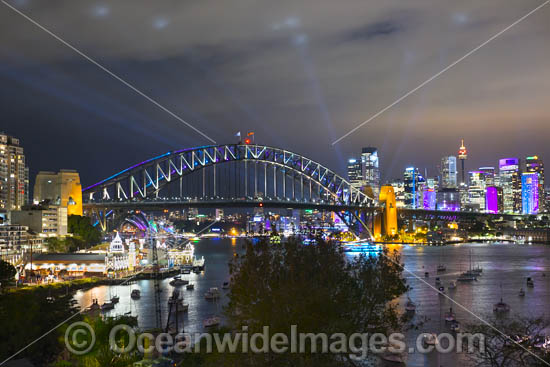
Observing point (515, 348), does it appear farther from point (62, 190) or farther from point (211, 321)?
point (62, 190)

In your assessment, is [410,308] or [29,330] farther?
[410,308]

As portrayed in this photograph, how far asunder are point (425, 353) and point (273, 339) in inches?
400

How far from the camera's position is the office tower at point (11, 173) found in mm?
82312

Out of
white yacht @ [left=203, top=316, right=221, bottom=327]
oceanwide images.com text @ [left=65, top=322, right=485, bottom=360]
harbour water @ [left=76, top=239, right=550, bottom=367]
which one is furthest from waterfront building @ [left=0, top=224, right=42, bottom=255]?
oceanwide images.com text @ [left=65, top=322, right=485, bottom=360]

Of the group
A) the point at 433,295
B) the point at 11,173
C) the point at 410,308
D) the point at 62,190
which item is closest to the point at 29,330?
the point at 410,308

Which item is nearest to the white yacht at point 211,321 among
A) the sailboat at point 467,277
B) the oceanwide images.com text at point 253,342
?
the oceanwide images.com text at point 253,342

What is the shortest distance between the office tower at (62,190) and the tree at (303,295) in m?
49.4

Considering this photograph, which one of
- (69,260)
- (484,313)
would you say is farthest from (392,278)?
(69,260)

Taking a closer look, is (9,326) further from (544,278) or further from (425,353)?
(544,278)

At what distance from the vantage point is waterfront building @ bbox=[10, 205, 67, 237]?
56031mm

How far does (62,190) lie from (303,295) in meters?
53.3

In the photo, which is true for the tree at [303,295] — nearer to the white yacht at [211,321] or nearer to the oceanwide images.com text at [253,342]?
the oceanwide images.com text at [253,342]

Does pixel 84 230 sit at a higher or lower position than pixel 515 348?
higher

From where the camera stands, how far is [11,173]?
277 feet
